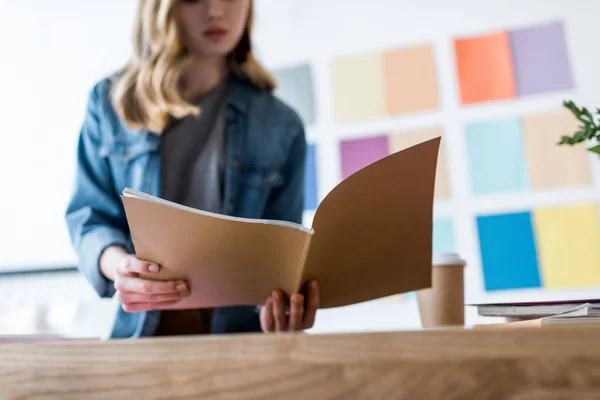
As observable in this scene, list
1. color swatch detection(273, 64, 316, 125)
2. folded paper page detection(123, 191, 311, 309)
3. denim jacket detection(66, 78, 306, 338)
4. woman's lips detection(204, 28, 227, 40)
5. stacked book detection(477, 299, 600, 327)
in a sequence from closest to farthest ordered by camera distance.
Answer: stacked book detection(477, 299, 600, 327) → folded paper page detection(123, 191, 311, 309) → denim jacket detection(66, 78, 306, 338) → woman's lips detection(204, 28, 227, 40) → color swatch detection(273, 64, 316, 125)

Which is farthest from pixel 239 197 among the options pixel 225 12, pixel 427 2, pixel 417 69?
pixel 427 2

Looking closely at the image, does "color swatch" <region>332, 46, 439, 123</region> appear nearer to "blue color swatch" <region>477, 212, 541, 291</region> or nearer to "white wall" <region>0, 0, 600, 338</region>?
"white wall" <region>0, 0, 600, 338</region>

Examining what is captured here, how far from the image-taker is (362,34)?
1989mm

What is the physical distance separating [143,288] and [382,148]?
1267 mm

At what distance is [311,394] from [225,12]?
3.52ft

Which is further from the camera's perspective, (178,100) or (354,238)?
(178,100)

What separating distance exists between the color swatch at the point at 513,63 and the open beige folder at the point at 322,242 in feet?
3.89

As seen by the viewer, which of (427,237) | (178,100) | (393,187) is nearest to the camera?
(393,187)

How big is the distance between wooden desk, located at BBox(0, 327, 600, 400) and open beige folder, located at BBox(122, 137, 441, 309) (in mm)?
208

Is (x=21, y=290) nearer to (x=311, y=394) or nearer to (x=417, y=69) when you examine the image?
(x=417, y=69)

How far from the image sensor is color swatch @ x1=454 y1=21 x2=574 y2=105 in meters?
1.74

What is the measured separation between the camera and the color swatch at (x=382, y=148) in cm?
183

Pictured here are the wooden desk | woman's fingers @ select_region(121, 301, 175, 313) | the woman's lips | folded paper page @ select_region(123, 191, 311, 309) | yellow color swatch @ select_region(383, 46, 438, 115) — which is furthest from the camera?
yellow color swatch @ select_region(383, 46, 438, 115)

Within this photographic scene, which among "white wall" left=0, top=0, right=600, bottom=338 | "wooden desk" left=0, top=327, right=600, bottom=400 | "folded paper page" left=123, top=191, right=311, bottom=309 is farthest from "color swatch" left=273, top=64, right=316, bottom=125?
"wooden desk" left=0, top=327, right=600, bottom=400
